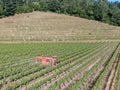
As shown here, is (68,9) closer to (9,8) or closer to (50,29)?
(9,8)

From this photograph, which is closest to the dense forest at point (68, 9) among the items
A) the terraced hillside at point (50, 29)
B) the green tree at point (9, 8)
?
the green tree at point (9, 8)

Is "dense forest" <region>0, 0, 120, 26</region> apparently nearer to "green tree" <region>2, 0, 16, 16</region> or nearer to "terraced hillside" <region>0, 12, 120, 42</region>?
"green tree" <region>2, 0, 16, 16</region>

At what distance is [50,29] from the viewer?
6812 centimetres

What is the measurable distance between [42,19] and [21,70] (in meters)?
57.8

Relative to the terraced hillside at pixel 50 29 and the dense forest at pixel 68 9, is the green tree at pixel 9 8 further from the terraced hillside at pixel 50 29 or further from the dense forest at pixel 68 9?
the terraced hillside at pixel 50 29

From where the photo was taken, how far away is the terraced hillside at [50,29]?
58062 mm

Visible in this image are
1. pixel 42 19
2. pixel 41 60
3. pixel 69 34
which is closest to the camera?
pixel 41 60

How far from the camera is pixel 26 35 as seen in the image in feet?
194

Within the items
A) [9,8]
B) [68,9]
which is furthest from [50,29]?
[68,9]

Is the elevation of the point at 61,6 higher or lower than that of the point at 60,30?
higher

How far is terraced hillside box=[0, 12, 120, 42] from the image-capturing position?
5806 cm

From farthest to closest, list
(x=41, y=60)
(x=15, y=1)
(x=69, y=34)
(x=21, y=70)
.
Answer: (x=15, y=1), (x=69, y=34), (x=41, y=60), (x=21, y=70)

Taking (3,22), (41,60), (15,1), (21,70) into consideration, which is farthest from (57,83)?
(15,1)

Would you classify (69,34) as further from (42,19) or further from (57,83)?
(57,83)
